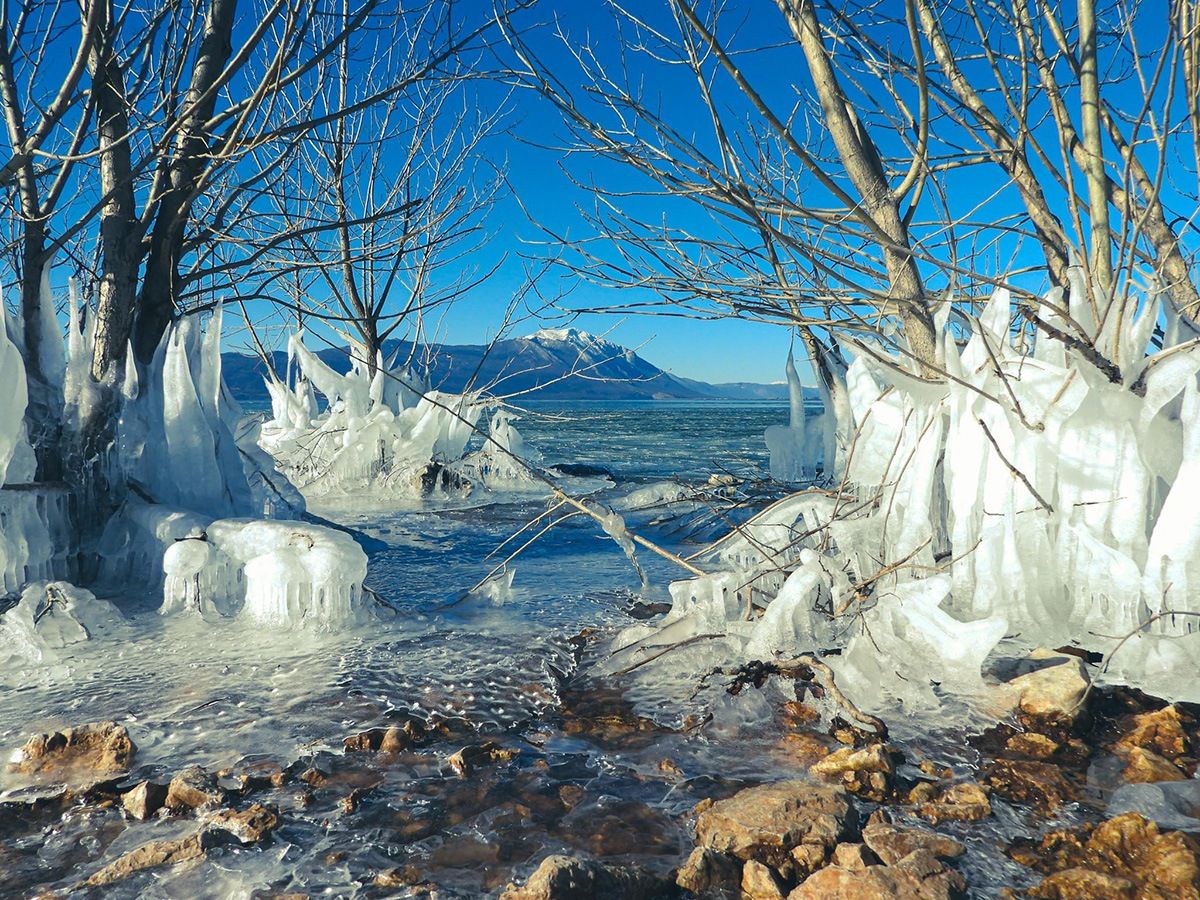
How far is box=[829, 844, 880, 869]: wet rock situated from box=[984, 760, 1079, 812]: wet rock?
522 millimetres

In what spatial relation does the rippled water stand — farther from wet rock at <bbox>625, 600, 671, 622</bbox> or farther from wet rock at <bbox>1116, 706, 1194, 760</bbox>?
wet rock at <bbox>1116, 706, 1194, 760</bbox>

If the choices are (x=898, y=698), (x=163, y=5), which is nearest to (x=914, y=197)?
(x=898, y=698)

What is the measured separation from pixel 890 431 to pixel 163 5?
4.12 meters

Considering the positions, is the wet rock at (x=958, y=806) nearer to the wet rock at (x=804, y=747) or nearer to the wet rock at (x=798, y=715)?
the wet rock at (x=804, y=747)

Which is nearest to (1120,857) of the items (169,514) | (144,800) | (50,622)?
(144,800)

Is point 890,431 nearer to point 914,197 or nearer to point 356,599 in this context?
point 914,197

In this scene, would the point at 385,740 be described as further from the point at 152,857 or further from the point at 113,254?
the point at 113,254

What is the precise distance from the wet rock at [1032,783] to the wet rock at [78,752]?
2217 millimetres

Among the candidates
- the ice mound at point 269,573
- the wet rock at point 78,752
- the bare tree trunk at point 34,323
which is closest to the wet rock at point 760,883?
the wet rock at point 78,752

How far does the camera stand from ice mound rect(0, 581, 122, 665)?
9.79ft

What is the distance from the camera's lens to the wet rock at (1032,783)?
188cm

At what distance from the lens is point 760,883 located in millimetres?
1550

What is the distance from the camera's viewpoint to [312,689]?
2732 mm

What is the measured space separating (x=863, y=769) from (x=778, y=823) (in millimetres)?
374
